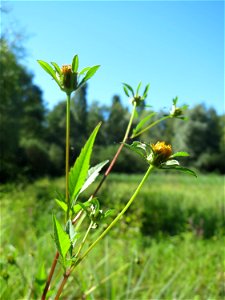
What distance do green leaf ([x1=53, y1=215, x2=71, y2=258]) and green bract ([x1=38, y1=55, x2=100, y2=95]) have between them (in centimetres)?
12

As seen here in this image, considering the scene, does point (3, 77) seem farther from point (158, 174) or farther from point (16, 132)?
point (158, 174)

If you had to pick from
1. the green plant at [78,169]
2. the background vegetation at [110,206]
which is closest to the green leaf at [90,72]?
the green plant at [78,169]

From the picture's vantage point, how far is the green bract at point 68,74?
350 millimetres

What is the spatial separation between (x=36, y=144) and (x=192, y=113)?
26.1 ft

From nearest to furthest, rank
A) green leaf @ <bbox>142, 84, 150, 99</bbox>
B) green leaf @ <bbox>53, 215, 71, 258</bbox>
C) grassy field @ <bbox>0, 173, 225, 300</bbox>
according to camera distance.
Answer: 1. green leaf @ <bbox>53, 215, 71, 258</bbox>
2. green leaf @ <bbox>142, 84, 150, 99</bbox>
3. grassy field @ <bbox>0, 173, 225, 300</bbox>

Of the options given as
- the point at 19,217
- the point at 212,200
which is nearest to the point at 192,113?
the point at 212,200

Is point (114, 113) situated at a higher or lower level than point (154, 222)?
higher

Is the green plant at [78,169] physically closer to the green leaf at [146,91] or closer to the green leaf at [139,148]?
the green leaf at [139,148]

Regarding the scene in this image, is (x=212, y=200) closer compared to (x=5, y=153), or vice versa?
(x=212, y=200)

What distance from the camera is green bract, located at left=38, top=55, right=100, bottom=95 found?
350 millimetres

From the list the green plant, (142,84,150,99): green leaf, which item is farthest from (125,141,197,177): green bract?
(142,84,150,99): green leaf

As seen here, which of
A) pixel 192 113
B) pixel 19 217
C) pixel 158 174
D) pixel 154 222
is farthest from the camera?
pixel 192 113

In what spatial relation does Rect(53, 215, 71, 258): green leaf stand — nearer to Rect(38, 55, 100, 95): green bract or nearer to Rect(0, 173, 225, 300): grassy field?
Rect(0, 173, 225, 300): grassy field

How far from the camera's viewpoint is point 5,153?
9359 mm
